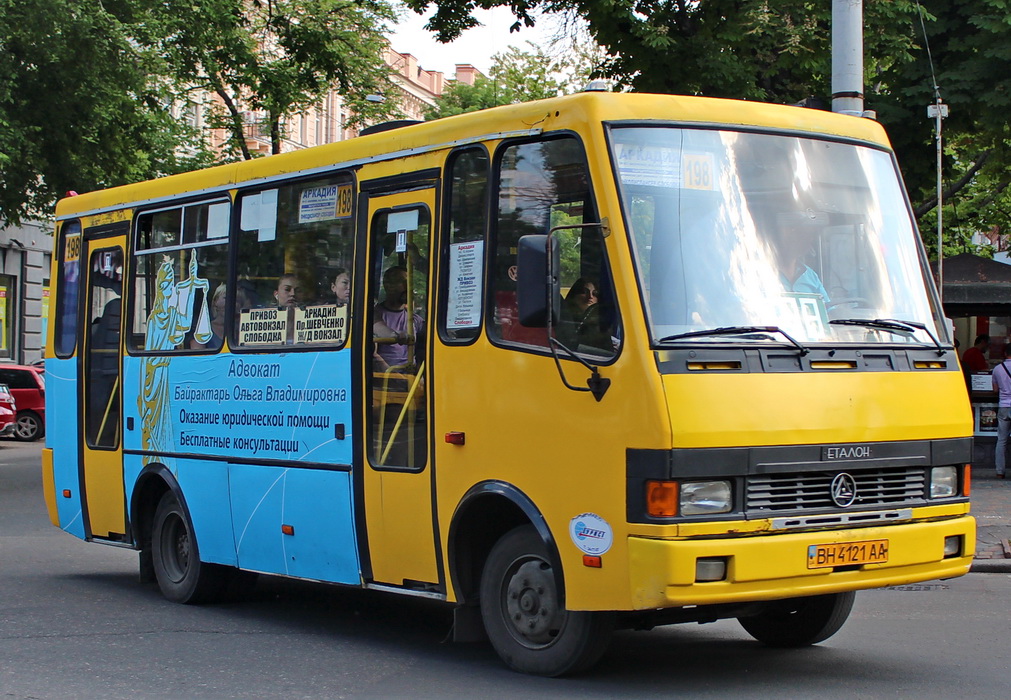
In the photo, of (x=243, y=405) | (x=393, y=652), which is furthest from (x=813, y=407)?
(x=243, y=405)

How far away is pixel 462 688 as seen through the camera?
7.02 m

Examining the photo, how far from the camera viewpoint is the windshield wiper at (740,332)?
6.54m

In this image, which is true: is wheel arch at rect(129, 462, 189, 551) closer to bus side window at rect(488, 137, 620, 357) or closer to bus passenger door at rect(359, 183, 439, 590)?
bus passenger door at rect(359, 183, 439, 590)

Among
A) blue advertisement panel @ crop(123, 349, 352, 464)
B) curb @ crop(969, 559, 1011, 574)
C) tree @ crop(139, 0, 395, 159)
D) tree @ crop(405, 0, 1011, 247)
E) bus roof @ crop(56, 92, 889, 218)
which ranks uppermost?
tree @ crop(139, 0, 395, 159)

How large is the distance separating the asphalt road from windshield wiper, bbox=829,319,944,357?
1721 mm

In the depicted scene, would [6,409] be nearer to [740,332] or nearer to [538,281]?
[538,281]

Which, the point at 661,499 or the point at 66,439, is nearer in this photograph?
the point at 661,499

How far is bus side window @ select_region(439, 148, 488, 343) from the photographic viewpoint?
24.5 ft

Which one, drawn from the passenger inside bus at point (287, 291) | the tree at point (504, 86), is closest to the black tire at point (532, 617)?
the passenger inside bus at point (287, 291)

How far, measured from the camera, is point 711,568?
6332 millimetres

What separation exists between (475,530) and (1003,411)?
1425cm

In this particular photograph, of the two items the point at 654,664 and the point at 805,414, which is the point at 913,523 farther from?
the point at 654,664

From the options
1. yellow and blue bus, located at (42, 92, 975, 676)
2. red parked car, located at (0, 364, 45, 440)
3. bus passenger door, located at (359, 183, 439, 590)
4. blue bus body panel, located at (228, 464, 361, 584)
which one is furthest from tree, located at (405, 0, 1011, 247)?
red parked car, located at (0, 364, 45, 440)

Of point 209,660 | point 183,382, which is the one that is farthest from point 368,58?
point 209,660
